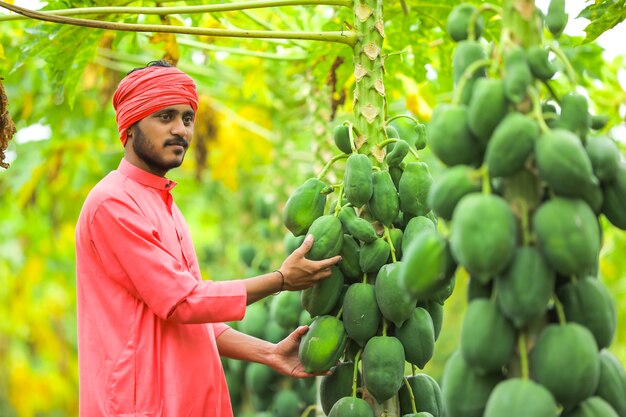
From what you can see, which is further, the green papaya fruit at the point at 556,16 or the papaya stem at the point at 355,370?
the papaya stem at the point at 355,370

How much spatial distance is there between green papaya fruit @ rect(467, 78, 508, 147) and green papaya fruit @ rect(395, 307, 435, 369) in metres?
0.80

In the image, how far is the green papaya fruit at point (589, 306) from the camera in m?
1.74

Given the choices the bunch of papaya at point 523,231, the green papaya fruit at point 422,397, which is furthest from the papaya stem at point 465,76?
the green papaya fruit at point 422,397

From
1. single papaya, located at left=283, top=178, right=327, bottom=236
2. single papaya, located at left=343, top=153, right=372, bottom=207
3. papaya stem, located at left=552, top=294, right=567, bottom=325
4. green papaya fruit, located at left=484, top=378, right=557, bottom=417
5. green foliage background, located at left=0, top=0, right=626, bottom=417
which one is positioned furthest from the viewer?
green foliage background, located at left=0, top=0, right=626, bottom=417

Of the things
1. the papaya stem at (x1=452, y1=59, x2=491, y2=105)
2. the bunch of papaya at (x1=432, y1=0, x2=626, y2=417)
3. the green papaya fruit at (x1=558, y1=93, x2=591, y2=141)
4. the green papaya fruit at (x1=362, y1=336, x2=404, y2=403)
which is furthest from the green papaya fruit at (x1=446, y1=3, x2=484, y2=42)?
the green papaya fruit at (x1=362, y1=336, x2=404, y2=403)

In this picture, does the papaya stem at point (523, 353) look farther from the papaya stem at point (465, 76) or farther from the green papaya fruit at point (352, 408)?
the green papaya fruit at point (352, 408)

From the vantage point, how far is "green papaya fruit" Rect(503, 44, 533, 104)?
5.72ft

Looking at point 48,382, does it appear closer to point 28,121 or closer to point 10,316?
point 10,316

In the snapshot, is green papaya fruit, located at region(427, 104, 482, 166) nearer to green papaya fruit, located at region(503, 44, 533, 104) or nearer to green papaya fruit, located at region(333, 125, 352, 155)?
green papaya fruit, located at region(503, 44, 533, 104)

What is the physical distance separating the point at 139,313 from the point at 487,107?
126 centimetres

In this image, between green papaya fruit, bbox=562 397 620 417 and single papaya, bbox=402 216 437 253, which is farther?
single papaya, bbox=402 216 437 253

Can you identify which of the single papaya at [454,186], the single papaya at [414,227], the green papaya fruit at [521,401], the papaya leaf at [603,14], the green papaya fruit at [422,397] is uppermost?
the papaya leaf at [603,14]

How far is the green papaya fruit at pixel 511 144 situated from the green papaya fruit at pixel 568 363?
0.32 metres

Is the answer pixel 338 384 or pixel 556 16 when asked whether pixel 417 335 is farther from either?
pixel 556 16
